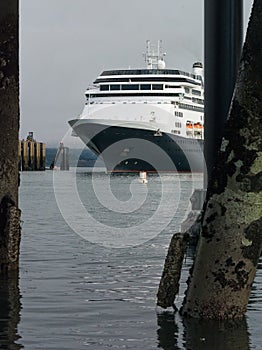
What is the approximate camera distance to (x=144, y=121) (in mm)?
84688

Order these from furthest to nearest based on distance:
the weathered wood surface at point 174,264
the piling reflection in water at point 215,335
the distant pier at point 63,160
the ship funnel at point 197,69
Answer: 1. the distant pier at point 63,160
2. the ship funnel at point 197,69
3. the weathered wood surface at point 174,264
4. the piling reflection in water at point 215,335

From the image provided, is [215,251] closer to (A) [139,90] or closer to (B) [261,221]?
(B) [261,221]

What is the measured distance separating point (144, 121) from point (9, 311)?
75.3m

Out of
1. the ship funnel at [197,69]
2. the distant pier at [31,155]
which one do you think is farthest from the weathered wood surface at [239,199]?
the distant pier at [31,155]

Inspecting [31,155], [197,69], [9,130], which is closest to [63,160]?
[31,155]

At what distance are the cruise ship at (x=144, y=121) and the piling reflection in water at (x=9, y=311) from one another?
72.7 m

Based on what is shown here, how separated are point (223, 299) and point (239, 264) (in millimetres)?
390

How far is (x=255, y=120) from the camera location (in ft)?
25.5

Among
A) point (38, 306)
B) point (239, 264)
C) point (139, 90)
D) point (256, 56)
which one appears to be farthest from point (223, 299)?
point (139, 90)

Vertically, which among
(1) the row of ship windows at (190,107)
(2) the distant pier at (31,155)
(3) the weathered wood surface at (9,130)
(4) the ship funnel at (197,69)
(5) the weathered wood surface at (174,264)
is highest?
(4) the ship funnel at (197,69)

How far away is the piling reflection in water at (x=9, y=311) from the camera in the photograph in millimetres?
8062

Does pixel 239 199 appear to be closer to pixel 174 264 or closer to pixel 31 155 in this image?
pixel 174 264

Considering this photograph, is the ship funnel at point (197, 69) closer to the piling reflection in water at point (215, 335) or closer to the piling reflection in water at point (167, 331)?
the piling reflection in water at point (167, 331)

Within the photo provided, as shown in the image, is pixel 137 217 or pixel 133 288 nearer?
pixel 133 288
